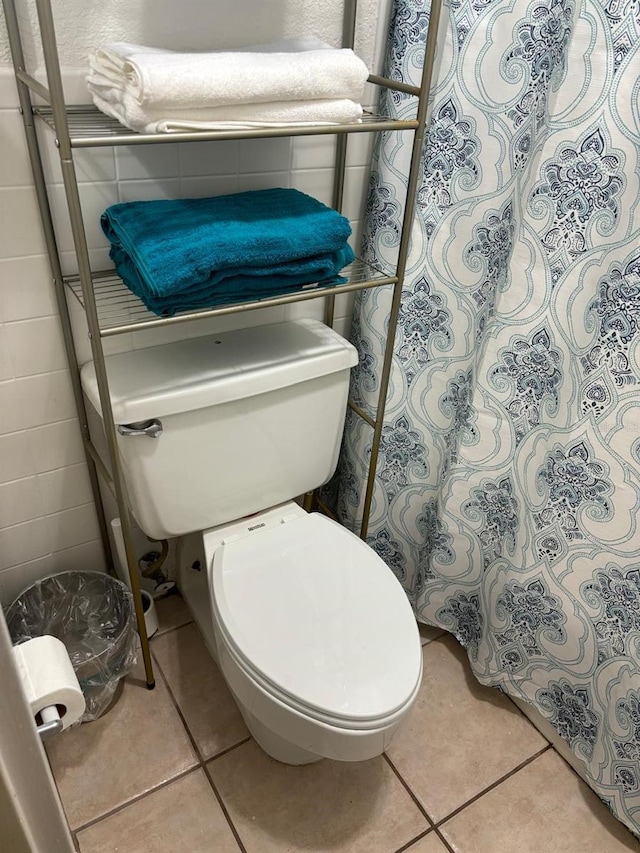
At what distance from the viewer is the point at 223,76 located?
861mm

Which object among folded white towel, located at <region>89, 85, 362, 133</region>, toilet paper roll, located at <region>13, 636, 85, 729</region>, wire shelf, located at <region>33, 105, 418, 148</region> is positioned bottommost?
toilet paper roll, located at <region>13, 636, 85, 729</region>

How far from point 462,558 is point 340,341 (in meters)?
0.54

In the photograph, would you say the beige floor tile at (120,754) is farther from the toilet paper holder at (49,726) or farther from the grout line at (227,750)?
the toilet paper holder at (49,726)

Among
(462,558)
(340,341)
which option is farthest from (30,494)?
(462,558)

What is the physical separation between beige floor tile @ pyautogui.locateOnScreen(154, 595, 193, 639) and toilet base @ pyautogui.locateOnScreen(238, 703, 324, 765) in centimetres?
32

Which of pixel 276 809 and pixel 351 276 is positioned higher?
pixel 351 276

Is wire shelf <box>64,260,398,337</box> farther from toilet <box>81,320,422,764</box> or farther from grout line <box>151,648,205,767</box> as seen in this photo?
grout line <box>151,648,205,767</box>

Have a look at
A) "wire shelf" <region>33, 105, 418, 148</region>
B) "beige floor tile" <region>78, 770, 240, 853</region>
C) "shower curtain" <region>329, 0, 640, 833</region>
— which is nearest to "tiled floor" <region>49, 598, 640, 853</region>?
"beige floor tile" <region>78, 770, 240, 853</region>

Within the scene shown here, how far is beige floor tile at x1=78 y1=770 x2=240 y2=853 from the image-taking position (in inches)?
46.9

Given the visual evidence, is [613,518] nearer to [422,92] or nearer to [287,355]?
[287,355]

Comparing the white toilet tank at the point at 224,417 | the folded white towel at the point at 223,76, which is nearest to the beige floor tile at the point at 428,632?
the white toilet tank at the point at 224,417

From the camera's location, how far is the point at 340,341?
50.9 inches

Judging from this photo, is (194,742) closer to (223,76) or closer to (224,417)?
(224,417)

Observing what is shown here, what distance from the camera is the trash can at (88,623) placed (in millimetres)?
1321
